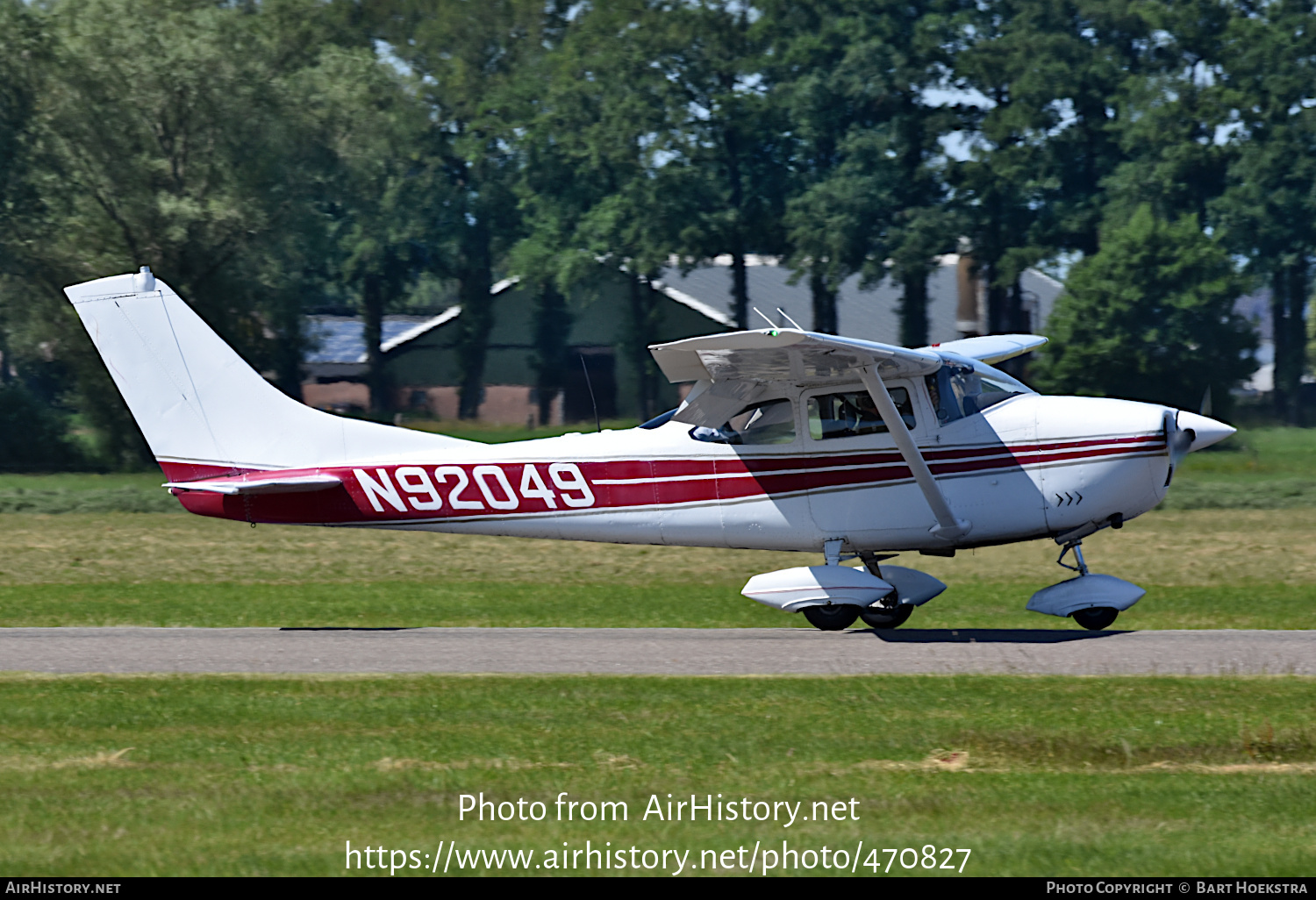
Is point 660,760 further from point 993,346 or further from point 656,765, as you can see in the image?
point 993,346

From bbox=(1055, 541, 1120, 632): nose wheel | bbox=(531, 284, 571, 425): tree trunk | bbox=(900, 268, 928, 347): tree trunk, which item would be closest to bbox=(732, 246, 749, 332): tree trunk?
bbox=(900, 268, 928, 347): tree trunk

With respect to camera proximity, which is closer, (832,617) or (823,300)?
(832,617)

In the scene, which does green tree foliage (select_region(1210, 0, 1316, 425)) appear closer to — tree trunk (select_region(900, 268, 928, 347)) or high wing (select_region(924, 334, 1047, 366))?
tree trunk (select_region(900, 268, 928, 347))

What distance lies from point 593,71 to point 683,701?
154ft

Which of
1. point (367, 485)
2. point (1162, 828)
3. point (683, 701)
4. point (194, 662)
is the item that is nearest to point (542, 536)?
point (367, 485)

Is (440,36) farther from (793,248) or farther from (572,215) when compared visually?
(793,248)

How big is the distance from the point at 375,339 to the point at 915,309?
1776 cm

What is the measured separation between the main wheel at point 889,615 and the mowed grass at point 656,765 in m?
3.00

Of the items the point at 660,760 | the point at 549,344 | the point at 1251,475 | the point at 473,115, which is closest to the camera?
the point at 660,760

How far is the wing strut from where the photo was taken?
12.0 meters

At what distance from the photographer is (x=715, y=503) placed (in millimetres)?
12914

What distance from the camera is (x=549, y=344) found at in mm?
49156

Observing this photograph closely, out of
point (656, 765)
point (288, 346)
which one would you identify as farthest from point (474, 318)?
point (656, 765)

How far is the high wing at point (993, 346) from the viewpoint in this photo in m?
14.5
